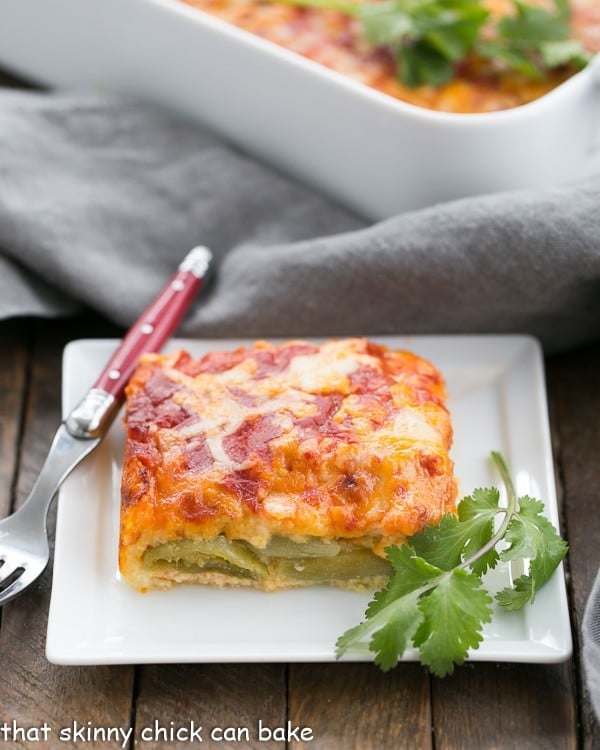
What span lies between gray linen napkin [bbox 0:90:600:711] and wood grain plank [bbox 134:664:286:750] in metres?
0.96

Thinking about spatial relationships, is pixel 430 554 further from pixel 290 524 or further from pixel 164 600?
pixel 164 600

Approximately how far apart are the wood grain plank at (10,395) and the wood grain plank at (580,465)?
1362 mm

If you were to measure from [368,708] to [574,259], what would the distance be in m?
1.19

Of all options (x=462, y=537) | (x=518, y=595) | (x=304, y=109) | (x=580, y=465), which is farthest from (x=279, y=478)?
(x=304, y=109)

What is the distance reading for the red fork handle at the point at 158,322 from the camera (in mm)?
2660

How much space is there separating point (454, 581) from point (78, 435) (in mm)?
960

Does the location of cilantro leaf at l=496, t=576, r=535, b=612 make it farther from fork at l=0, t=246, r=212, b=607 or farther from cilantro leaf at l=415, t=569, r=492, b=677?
fork at l=0, t=246, r=212, b=607

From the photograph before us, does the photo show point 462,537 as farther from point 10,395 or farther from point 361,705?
point 10,395

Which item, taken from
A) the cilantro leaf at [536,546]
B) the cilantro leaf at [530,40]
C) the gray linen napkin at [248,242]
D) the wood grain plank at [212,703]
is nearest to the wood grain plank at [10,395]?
the gray linen napkin at [248,242]

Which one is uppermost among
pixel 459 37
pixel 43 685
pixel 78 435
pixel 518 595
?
pixel 459 37

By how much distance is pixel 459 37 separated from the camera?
3119 mm

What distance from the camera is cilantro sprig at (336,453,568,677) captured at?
211 centimetres

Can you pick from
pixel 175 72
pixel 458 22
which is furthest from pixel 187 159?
pixel 458 22

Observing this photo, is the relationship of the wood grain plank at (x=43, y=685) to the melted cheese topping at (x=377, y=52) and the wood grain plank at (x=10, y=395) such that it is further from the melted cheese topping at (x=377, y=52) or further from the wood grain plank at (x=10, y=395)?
the melted cheese topping at (x=377, y=52)
